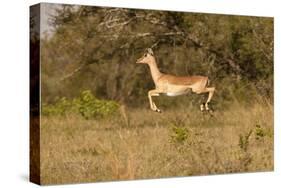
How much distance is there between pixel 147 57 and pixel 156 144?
54.2 inches

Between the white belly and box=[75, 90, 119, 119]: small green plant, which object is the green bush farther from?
the white belly

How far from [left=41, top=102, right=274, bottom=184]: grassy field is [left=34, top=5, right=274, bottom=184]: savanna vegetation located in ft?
0.05

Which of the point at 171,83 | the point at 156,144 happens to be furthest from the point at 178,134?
the point at 171,83

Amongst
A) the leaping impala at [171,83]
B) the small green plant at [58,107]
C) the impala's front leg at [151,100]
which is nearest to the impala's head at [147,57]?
the leaping impala at [171,83]

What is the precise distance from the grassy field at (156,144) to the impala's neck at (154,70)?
55 cm

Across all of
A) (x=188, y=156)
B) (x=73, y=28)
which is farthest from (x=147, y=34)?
(x=188, y=156)

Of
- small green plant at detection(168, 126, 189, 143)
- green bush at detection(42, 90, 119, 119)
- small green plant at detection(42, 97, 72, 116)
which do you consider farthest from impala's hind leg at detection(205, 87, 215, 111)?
small green plant at detection(42, 97, 72, 116)

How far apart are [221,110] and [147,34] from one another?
72.1 inches

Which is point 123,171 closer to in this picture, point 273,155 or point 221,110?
point 221,110

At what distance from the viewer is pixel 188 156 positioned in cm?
1247

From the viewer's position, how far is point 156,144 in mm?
12172

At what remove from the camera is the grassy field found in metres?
11.4

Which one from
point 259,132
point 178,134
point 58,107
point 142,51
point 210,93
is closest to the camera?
point 58,107

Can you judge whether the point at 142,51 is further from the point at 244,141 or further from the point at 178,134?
the point at 244,141
